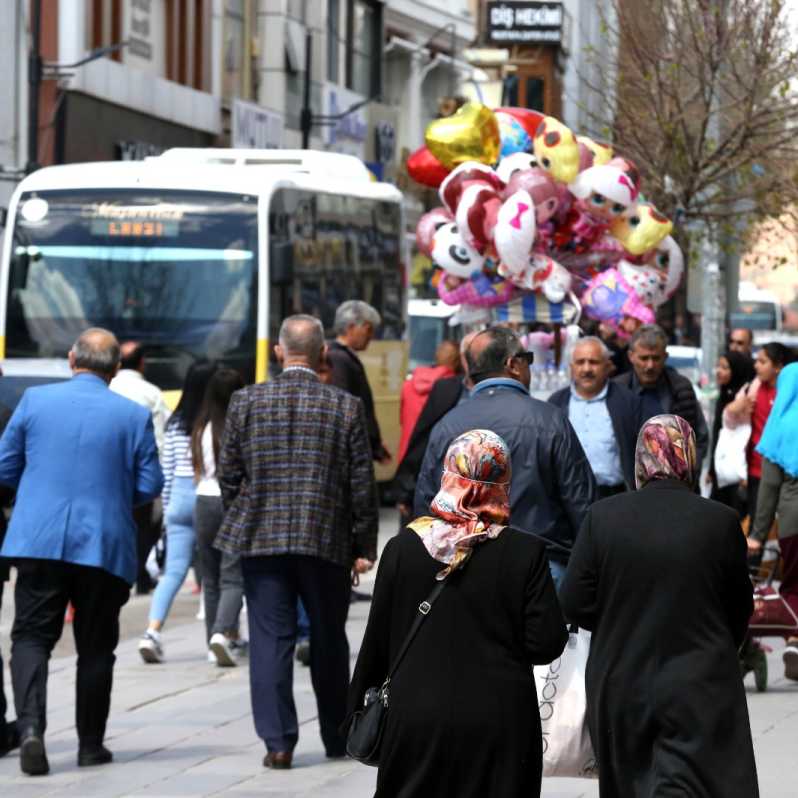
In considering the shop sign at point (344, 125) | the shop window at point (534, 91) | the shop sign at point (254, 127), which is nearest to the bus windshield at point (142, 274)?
the shop sign at point (254, 127)

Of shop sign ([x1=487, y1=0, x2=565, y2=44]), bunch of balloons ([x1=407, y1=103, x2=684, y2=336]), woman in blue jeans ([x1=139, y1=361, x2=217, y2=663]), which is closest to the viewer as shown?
→ woman in blue jeans ([x1=139, y1=361, x2=217, y2=663])

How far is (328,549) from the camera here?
9.01m

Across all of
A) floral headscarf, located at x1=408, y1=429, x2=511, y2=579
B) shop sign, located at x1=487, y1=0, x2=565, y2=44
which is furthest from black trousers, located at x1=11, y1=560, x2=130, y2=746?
shop sign, located at x1=487, y1=0, x2=565, y2=44

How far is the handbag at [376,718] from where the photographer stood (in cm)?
566

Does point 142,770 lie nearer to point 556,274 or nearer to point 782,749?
point 782,749

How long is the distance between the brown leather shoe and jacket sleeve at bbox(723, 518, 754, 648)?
328 centimetres

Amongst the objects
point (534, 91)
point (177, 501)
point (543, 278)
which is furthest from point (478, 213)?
point (534, 91)

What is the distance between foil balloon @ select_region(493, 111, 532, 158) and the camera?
17562 mm

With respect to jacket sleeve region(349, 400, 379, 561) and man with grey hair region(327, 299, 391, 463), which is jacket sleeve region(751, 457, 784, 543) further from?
man with grey hair region(327, 299, 391, 463)

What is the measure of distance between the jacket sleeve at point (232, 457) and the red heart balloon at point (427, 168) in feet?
29.0

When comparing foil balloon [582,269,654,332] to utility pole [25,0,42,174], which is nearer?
foil balloon [582,269,654,332]

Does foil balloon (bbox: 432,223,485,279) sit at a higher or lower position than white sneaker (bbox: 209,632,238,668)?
higher

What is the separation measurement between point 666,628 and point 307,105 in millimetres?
37556

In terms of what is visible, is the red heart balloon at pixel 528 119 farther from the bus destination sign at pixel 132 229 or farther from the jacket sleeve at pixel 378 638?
the jacket sleeve at pixel 378 638
